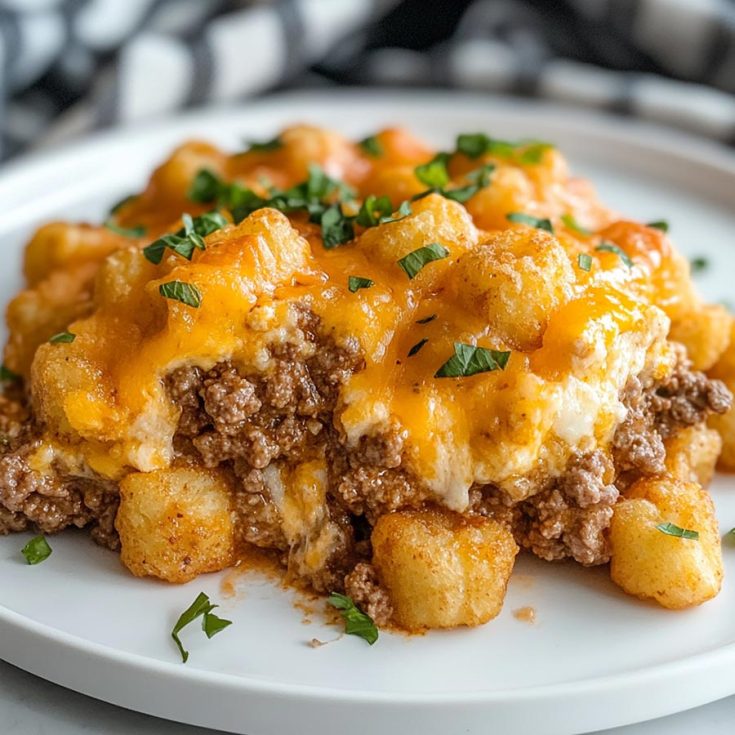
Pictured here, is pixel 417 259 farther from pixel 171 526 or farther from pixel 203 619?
pixel 203 619

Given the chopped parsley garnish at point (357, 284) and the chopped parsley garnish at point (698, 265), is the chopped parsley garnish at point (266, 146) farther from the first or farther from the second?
the chopped parsley garnish at point (698, 265)

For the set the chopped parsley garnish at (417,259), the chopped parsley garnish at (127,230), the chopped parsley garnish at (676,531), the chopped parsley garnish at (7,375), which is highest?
the chopped parsley garnish at (417,259)

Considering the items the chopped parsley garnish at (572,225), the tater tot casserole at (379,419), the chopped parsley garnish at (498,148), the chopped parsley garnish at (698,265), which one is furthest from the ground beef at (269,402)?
the chopped parsley garnish at (698,265)

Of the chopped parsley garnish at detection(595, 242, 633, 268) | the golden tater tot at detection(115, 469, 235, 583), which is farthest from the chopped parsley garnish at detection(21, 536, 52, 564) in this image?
the chopped parsley garnish at detection(595, 242, 633, 268)

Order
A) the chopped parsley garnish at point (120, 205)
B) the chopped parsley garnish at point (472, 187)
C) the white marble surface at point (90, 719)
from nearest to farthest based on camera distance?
1. the white marble surface at point (90, 719)
2. the chopped parsley garnish at point (472, 187)
3. the chopped parsley garnish at point (120, 205)

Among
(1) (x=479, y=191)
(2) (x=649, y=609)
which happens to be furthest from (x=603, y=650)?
(1) (x=479, y=191)

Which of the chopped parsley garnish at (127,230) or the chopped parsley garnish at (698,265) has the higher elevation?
the chopped parsley garnish at (127,230)

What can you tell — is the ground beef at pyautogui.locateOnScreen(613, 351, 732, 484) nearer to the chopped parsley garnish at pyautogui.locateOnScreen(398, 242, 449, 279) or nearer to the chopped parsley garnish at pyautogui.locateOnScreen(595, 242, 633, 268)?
the chopped parsley garnish at pyautogui.locateOnScreen(595, 242, 633, 268)
